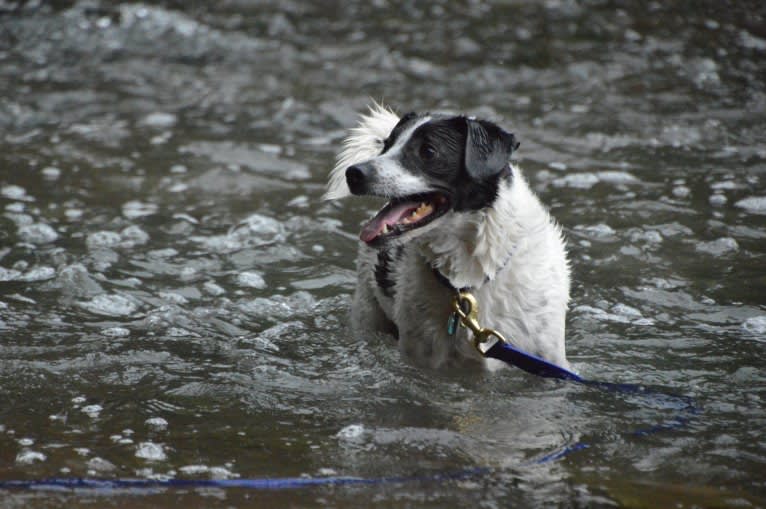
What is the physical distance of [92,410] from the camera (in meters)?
4.45

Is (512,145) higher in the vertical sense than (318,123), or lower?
higher

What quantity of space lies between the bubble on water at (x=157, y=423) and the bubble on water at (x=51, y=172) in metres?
4.24

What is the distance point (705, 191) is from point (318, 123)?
12.2ft

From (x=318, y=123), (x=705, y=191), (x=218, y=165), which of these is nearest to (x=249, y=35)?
(x=318, y=123)

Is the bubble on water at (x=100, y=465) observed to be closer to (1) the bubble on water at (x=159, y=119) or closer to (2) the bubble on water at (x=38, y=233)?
(2) the bubble on water at (x=38, y=233)

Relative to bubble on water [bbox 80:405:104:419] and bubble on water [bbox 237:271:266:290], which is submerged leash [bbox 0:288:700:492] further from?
bubble on water [bbox 237:271:266:290]

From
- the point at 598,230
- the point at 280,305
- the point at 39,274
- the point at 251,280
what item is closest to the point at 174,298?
the point at 251,280

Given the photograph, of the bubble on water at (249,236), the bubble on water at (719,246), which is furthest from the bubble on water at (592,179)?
the bubble on water at (249,236)

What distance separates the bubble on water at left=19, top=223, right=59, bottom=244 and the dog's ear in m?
3.56

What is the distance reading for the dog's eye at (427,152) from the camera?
445 centimetres

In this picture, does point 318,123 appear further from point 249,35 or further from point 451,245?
point 451,245

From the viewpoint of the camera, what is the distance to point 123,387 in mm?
4719

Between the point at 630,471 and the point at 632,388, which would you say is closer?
the point at 630,471

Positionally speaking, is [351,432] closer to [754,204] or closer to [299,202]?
[299,202]
